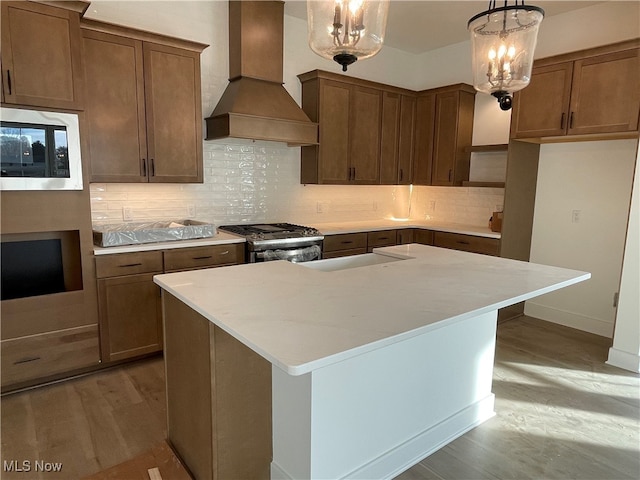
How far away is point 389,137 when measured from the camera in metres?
4.68

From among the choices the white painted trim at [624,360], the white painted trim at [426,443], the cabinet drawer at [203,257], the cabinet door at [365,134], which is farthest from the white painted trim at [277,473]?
the cabinet door at [365,134]

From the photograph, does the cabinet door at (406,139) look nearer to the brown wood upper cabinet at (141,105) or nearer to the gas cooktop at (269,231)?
the gas cooktop at (269,231)

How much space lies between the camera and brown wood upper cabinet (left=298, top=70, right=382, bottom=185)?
4121 millimetres

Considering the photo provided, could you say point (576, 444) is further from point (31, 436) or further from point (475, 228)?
point (31, 436)

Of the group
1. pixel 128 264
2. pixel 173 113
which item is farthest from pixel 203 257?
pixel 173 113

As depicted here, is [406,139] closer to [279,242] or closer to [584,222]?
[584,222]

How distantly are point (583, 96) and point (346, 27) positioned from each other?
2710 millimetres

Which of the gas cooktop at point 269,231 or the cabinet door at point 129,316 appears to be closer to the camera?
the cabinet door at point 129,316

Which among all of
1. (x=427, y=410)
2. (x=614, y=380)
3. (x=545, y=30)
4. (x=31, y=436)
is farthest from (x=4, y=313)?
(x=545, y=30)

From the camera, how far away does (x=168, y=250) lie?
306cm

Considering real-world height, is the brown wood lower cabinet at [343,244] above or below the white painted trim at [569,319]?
above

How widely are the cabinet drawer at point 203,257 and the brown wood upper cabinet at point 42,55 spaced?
1.17m

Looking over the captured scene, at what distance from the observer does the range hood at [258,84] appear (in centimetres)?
348

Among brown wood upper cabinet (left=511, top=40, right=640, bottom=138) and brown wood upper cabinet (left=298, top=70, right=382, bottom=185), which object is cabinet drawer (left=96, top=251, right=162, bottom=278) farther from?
brown wood upper cabinet (left=511, top=40, right=640, bottom=138)
